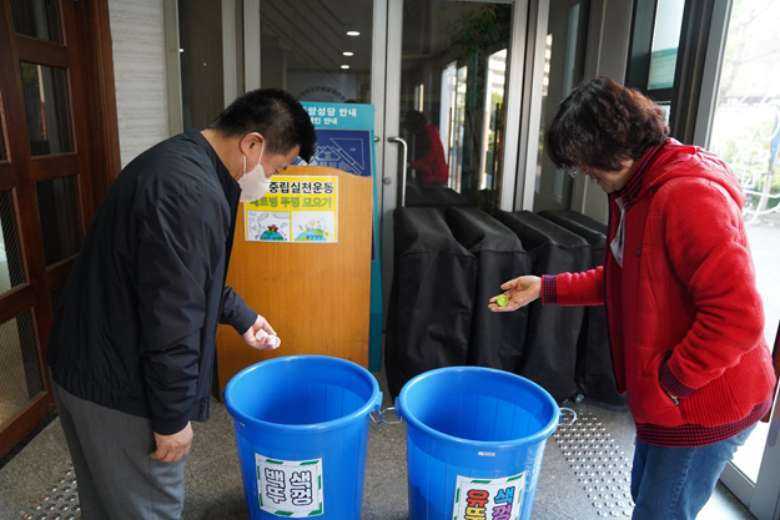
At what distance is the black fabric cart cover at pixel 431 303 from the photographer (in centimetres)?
228

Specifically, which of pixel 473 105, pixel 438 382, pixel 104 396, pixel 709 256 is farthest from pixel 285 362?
pixel 473 105

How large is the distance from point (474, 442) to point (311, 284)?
49.5 inches

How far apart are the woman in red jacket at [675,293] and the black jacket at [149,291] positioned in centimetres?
75

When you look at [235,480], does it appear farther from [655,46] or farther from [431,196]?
[655,46]

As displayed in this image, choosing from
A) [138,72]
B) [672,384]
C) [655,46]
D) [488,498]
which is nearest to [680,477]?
[672,384]

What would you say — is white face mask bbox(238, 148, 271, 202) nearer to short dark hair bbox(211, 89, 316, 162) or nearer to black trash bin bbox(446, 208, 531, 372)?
short dark hair bbox(211, 89, 316, 162)

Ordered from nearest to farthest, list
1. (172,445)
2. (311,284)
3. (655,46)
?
(172,445) → (311,284) → (655,46)

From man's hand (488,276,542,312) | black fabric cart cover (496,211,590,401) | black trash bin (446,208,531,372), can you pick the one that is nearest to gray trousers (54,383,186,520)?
man's hand (488,276,542,312)

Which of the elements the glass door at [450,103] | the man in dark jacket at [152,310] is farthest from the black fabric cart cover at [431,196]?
the man in dark jacket at [152,310]

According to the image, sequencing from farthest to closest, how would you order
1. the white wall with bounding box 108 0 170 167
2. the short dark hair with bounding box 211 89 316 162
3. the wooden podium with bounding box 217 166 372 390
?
the white wall with bounding box 108 0 170 167 < the wooden podium with bounding box 217 166 372 390 < the short dark hair with bounding box 211 89 316 162

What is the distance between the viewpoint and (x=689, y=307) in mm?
1081

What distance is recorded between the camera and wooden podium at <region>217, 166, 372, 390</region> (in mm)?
2412

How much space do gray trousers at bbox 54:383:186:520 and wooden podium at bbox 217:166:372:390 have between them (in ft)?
3.97

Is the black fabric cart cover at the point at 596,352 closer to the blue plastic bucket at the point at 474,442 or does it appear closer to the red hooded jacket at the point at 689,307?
the blue plastic bucket at the point at 474,442
